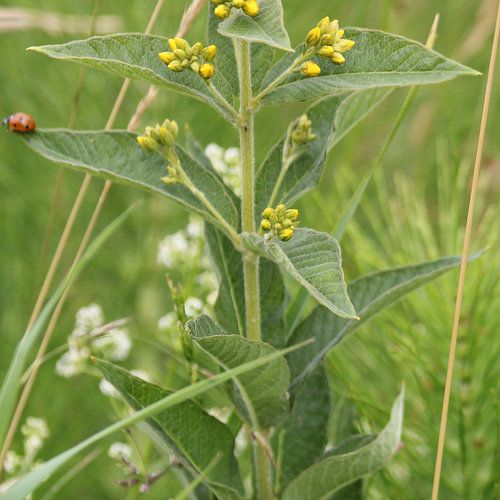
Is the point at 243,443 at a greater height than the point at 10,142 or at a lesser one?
lesser

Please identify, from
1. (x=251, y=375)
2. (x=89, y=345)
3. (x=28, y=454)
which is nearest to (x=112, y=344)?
(x=89, y=345)

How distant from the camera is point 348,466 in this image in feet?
1.65

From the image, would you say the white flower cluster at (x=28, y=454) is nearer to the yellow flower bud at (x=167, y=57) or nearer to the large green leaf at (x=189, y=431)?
the large green leaf at (x=189, y=431)

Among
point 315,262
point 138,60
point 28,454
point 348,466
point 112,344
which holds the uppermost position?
point 138,60

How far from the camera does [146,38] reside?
1.51 ft

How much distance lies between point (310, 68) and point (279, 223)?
4.2 inches

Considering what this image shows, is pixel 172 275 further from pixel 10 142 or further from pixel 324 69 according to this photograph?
pixel 324 69

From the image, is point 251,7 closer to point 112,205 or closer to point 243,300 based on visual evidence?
point 243,300

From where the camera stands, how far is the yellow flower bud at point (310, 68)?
443 mm

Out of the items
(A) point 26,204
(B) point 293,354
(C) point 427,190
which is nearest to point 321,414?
(B) point 293,354

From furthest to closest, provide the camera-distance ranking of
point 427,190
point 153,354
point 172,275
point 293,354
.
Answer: point 427,190
point 172,275
point 153,354
point 293,354

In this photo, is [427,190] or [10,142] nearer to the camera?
[10,142]

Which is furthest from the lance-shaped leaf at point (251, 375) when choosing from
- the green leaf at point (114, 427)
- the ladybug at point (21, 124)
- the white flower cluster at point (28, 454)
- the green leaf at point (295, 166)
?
the white flower cluster at point (28, 454)

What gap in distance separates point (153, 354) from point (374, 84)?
96 cm
